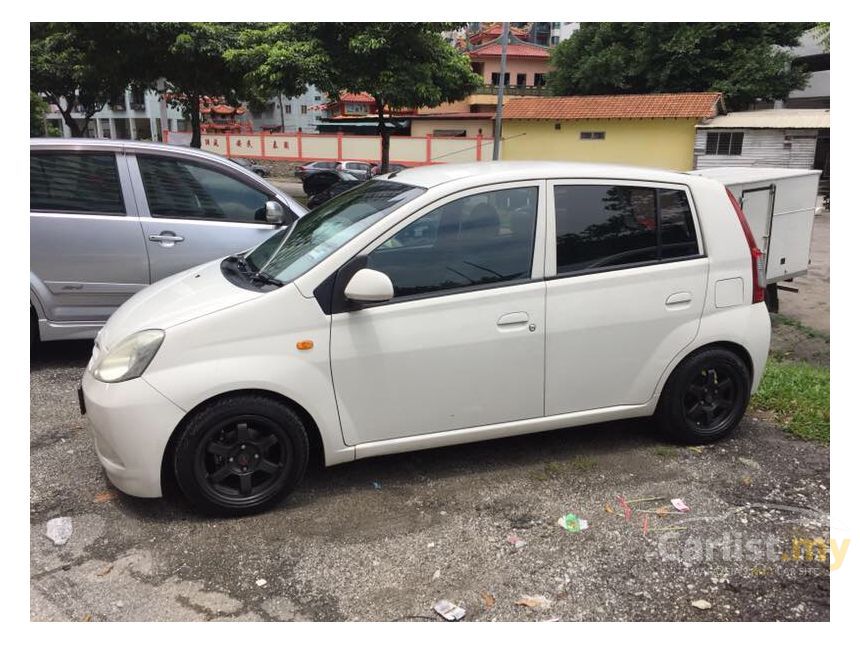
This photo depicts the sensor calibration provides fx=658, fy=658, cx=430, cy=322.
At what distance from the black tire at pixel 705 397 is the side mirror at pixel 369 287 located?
1.88 metres

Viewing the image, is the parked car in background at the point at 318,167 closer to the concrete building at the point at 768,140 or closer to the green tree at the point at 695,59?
the green tree at the point at 695,59

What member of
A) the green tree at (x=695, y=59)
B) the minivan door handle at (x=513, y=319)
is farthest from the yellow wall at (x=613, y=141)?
the minivan door handle at (x=513, y=319)

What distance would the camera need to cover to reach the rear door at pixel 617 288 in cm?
359

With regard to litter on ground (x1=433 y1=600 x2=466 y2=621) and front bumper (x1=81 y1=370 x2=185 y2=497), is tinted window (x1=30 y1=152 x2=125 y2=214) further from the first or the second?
litter on ground (x1=433 y1=600 x2=466 y2=621)

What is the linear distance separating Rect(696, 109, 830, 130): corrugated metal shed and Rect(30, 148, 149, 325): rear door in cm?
2627

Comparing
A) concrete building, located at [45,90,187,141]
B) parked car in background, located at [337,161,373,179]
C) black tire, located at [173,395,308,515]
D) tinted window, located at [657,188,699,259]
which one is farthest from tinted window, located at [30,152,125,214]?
concrete building, located at [45,90,187,141]

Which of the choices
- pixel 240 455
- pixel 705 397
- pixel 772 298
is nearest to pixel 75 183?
pixel 240 455

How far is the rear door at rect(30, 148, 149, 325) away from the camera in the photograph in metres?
5.09

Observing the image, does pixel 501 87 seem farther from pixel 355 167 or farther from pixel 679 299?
pixel 679 299

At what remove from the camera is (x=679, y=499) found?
350 cm

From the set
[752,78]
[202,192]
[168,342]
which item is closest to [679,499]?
[168,342]

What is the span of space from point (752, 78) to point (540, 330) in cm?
3075

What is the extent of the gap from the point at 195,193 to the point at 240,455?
9.84 ft

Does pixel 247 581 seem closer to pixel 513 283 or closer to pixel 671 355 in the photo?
pixel 513 283
